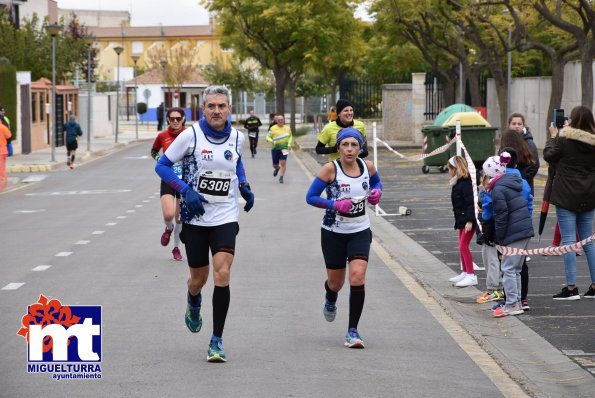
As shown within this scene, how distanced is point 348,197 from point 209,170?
3.68 ft

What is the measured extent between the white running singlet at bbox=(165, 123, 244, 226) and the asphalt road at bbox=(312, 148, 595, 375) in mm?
2736

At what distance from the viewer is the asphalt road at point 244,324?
7.63 m

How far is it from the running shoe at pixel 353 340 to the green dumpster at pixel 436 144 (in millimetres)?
23506

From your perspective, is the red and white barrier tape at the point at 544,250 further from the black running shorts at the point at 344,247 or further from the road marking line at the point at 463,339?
the black running shorts at the point at 344,247

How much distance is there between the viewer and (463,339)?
9406 millimetres

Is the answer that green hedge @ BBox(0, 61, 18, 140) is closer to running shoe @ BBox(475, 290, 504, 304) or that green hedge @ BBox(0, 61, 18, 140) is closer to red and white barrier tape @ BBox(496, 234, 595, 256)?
running shoe @ BBox(475, 290, 504, 304)

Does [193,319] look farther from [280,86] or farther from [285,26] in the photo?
[280,86]

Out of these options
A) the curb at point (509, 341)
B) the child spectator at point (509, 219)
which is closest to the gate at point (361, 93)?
the curb at point (509, 341)

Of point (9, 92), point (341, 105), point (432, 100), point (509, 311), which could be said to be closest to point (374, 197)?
point (509, 311)

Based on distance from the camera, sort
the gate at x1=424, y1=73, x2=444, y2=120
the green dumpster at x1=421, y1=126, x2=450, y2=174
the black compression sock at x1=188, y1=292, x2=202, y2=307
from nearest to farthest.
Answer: the black compression sock at x1=188, y1=292, x2=202, y2=307 < the green dumpster at x1=421, y1=126, x2=450, y2=174 < the gate at x1=424, y1=73, x2=444, y2=120

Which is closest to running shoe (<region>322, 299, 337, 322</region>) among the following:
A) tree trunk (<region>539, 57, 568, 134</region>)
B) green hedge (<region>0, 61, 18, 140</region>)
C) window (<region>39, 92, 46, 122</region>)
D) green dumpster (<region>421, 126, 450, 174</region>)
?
green dumpster (<region>421, 126, 450, 174</region>)

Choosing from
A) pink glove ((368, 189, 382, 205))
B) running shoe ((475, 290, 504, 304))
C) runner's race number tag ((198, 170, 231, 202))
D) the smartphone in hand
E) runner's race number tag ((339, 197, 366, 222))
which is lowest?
running shoe ((475, 290, 504, 304))

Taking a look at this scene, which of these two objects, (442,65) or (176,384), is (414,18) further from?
(176,384)

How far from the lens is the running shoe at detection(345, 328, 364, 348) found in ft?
29.1
